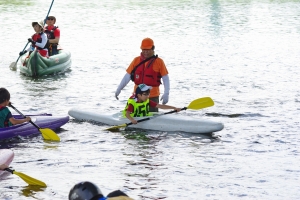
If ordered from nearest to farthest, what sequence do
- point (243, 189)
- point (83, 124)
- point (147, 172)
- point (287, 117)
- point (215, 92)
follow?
point (243, 189) → point (147, 172) → point (83, 124) → point (287, 117) → point (215, 92)

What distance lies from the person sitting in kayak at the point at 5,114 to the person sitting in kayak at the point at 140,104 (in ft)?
5.39

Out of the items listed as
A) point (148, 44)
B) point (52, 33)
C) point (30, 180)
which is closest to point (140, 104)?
point (148, 44)

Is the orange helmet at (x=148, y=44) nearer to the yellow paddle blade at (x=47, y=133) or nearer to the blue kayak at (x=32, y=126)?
the blue kayak at (x=32, y=126)

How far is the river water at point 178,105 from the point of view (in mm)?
9000

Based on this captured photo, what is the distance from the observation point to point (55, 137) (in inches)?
431

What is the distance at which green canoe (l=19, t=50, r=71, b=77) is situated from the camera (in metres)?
17.2

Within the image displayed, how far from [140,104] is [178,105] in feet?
10.8

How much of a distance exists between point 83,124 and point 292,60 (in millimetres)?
10828

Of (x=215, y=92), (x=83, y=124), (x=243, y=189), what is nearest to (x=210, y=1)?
(x=215, y=92)

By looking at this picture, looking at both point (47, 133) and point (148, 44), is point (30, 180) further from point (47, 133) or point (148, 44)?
point (148, 44)

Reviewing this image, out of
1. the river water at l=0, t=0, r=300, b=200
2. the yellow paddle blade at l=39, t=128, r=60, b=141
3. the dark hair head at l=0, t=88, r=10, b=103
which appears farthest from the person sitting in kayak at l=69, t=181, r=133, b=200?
the yellow paddle blade at l=39, t=128, r=60, b=141

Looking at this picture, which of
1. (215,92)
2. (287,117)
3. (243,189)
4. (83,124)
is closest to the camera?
(243,189)

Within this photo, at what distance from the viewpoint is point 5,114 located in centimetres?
1046

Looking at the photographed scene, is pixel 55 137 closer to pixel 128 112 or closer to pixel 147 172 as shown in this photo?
pixel 128 112
